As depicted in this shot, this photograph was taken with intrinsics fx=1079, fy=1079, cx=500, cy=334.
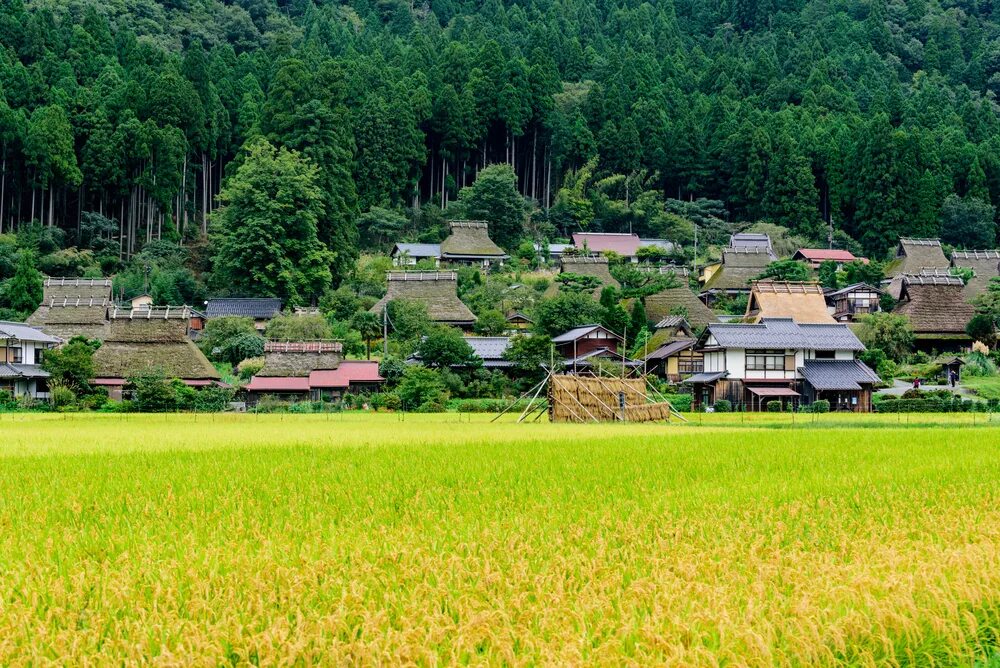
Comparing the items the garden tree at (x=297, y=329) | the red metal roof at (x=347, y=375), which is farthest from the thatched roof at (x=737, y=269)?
the red metal roof at (x=347, y=375)

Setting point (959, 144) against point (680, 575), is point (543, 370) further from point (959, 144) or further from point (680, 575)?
point (959, 144)

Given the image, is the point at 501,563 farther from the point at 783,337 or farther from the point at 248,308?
the point at 248,308

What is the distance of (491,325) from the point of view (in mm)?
42406

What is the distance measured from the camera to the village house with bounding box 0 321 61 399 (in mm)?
35438

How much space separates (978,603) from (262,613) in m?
3.36

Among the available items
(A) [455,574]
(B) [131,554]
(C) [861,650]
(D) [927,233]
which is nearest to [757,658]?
(C) [861,650]

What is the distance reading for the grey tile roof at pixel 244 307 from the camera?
42.9 m

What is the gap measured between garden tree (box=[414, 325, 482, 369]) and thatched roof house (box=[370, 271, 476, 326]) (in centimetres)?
752

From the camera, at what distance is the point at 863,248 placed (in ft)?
186

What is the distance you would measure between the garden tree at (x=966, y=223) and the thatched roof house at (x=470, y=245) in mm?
23630

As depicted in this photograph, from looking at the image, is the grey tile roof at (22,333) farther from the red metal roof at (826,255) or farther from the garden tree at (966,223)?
the garden tree at (966,223)

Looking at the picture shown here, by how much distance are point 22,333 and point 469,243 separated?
857 inches

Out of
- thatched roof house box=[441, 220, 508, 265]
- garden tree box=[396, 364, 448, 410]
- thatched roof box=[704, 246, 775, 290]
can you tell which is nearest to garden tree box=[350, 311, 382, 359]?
garden tree box=[396, 364, 448, 410]

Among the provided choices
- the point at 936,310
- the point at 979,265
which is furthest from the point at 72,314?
the point at 979,265
